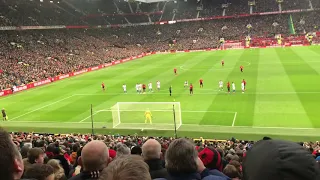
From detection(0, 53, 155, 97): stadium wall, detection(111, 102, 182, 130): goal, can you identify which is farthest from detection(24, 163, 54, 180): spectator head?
detection(0, 53, 155, 97): stadium wall

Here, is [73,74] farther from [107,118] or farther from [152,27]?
[152,27]

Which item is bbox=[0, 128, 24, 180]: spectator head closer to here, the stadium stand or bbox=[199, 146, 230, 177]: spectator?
the stadium stand

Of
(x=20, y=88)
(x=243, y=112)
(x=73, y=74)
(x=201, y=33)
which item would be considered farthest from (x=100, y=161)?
(x=201, y=33)

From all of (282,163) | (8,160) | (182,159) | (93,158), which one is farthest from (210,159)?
(282,163)

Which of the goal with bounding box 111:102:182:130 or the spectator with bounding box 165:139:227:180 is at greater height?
the spectator with bounding box 165:139:227:180

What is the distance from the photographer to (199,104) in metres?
30.8

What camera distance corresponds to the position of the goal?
25795 millimetres

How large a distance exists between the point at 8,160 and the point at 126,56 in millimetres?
76569

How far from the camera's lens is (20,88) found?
146ft

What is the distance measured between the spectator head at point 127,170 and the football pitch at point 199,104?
20114 millimetres

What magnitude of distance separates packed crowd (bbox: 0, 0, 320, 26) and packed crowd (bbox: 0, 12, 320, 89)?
12.4 feet

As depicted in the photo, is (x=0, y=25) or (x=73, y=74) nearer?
(x=73, y=74)

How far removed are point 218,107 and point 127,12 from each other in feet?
314

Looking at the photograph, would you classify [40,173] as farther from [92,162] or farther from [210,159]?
[210,159]
